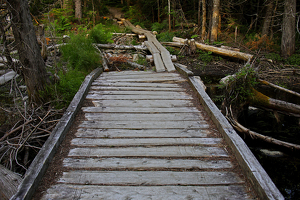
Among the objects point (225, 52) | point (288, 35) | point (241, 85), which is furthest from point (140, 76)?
point (288, 35)

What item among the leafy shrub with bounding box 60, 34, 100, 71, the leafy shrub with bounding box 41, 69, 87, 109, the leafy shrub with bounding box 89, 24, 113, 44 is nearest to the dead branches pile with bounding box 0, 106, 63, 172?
the leafy shrub with bounding box 41, 69, 87, 109

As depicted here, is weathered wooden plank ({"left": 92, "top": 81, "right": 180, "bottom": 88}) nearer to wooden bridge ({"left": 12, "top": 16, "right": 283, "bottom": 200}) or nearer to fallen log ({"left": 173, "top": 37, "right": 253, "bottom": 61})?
wooden bridge ({"left": 12, "top": 16, "right": 283, "bottom": 200})

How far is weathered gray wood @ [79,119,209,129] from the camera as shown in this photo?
12.0ft

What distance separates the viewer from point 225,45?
13.2m

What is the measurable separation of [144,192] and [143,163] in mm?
483

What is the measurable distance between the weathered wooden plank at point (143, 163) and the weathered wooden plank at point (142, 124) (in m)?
0.90

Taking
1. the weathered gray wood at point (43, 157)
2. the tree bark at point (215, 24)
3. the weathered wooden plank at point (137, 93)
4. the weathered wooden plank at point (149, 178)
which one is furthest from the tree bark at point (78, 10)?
the weathered wooden plank at point (149, 178)

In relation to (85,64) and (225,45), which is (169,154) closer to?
(85,64)

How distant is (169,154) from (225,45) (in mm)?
11874

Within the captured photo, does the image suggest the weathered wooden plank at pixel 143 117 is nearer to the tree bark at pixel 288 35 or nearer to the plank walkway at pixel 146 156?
the plank walkway at pixel 146 156

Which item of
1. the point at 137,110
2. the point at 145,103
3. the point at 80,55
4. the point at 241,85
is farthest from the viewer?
the point at 80,55

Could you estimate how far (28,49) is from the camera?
186 inches

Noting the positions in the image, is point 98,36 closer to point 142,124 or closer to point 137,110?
point 137,110

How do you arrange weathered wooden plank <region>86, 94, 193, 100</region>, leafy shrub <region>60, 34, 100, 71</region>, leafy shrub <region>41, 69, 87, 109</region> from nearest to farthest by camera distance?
weathered wooden plank <region>86, 94, 193, 100</region>, leafy shrub <region>41, 69, 87, 109</region>, leafy shrub <region>60, 34, 100, 71</region>
